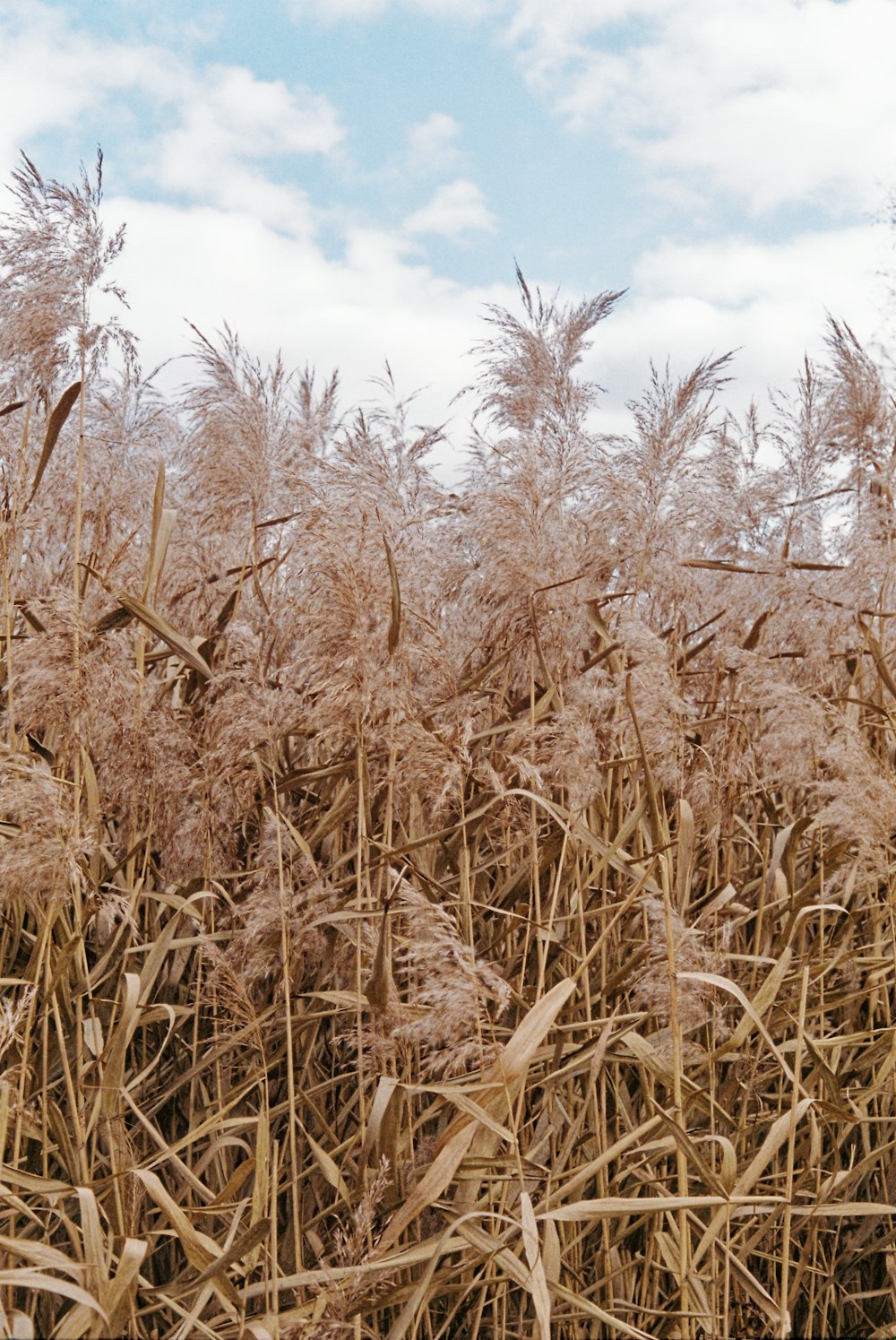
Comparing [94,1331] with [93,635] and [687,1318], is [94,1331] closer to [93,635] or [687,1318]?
[687,1318]

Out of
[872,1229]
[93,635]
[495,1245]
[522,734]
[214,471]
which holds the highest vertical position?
[214,471]

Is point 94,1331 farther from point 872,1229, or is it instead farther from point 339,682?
point 872,1229

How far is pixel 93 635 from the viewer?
6.27 ft

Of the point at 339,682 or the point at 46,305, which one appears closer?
the point at 339,682

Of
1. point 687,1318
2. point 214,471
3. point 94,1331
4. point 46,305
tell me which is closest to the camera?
point 94,1331

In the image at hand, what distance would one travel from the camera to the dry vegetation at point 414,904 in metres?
1.81

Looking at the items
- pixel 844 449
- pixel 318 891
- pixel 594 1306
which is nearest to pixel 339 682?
pixel 318 891

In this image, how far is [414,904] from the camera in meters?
1.65

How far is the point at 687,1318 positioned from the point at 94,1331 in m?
0.89

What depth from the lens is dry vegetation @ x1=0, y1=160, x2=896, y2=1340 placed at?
1808 millimetres

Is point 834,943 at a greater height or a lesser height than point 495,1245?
greater

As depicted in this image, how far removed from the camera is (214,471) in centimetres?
268

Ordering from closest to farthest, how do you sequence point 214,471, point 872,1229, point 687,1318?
point 687,1318
point 872,1229
point 214,471

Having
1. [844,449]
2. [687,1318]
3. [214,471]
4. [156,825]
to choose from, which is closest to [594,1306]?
[687,1318]
